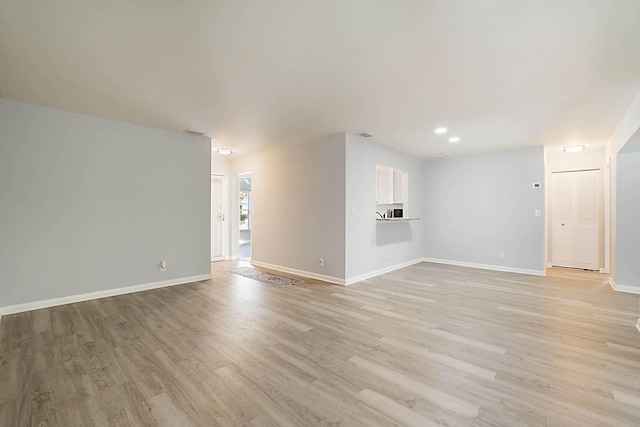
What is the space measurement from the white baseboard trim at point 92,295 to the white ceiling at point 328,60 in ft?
8.03

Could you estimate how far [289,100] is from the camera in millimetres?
3445

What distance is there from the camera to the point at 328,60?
2.55 metres

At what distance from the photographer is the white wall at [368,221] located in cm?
Result: 490

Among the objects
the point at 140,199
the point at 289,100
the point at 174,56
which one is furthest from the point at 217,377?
the point at 140,199

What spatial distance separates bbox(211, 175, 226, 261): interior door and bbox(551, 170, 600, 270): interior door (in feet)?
25.0

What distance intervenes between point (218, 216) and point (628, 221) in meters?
7.78

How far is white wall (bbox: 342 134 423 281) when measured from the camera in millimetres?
4898

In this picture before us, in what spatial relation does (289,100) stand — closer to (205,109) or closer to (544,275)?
(205,109)

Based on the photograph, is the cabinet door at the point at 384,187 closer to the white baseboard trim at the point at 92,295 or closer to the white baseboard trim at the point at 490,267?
the white baseboard trim at the point at 490,267

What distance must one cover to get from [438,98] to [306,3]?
2.06 metres

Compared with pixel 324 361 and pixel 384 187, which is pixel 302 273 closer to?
pixel 384 187

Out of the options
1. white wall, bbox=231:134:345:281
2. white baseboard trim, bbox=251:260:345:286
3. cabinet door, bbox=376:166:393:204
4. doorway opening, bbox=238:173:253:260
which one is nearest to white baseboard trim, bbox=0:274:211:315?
white baseboard trim, bbox=251:260:345:286

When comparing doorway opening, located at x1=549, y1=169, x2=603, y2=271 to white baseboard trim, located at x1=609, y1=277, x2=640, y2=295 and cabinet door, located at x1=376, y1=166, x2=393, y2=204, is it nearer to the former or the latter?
white baseboard trim, located at x1=609, y1=277, x2=640, y2=295

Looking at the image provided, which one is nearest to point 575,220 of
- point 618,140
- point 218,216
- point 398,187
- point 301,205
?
point 618,140
